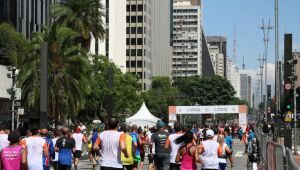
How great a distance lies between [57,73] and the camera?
4272 cm

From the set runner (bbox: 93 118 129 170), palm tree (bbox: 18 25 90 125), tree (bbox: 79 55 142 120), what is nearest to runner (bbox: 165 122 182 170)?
runner (bbox: 93 118 129 170)

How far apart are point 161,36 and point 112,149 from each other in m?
153

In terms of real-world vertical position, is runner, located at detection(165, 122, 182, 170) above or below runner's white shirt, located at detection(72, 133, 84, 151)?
above

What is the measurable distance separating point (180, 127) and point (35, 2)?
6157 cm

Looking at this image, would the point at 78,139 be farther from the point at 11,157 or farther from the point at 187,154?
the point at 11,157

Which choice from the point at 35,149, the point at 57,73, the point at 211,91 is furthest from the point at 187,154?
the point at 211,91

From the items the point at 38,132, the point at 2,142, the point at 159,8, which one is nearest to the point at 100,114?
the point at 2,142

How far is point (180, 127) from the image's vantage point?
15.2 metres

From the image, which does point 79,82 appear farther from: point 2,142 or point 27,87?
point 2,142

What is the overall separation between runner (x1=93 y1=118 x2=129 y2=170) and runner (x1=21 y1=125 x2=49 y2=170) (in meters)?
1.70

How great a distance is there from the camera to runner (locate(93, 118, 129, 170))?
11.6 meters

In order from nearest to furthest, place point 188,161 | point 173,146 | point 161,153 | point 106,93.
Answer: point 188,161
point 173,146
point 161,153
point 106,93

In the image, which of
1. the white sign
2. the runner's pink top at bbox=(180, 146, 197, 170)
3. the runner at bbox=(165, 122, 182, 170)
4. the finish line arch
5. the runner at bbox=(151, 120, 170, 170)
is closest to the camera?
the runner's pink top at bbox=(180, 146, 197, 170)

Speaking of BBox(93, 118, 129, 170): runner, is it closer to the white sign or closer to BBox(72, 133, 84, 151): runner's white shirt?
BBox(72, 133, 84, 151): runner's white shirt
